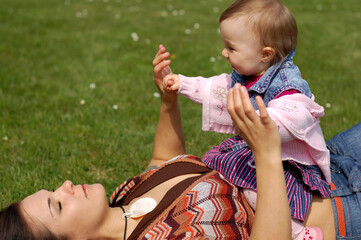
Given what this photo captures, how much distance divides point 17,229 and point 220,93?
1.51 m

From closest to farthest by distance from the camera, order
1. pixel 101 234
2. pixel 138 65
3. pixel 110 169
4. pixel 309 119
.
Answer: pixel 309 119
pixel 101 234
pixel 110 169
pixel 138 65

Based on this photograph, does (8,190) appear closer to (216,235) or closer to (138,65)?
(216,235)

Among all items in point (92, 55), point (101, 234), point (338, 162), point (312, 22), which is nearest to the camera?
point (101, 234)

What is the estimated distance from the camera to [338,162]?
109 inches

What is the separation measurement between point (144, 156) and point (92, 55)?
3254 mm

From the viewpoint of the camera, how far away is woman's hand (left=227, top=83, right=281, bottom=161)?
188 cm

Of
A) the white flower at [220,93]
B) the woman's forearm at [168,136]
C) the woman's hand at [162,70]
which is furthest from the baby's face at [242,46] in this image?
the woman's forearm at [168,136]

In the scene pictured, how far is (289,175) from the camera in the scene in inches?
94.2

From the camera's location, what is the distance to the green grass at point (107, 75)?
3.95 metres

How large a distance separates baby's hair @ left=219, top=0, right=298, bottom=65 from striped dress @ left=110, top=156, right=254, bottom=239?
0.87 m

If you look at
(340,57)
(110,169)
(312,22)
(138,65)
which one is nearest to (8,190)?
(110,169)

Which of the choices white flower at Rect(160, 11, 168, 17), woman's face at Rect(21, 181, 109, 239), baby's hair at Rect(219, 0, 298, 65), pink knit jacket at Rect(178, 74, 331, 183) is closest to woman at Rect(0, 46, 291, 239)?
woman's face at Rect(21, 181, 109, 239)

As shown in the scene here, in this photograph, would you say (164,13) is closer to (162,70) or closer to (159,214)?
(162,70)

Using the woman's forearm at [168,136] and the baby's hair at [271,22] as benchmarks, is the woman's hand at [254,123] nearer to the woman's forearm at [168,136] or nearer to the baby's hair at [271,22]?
the baby's hair at [271,22]
